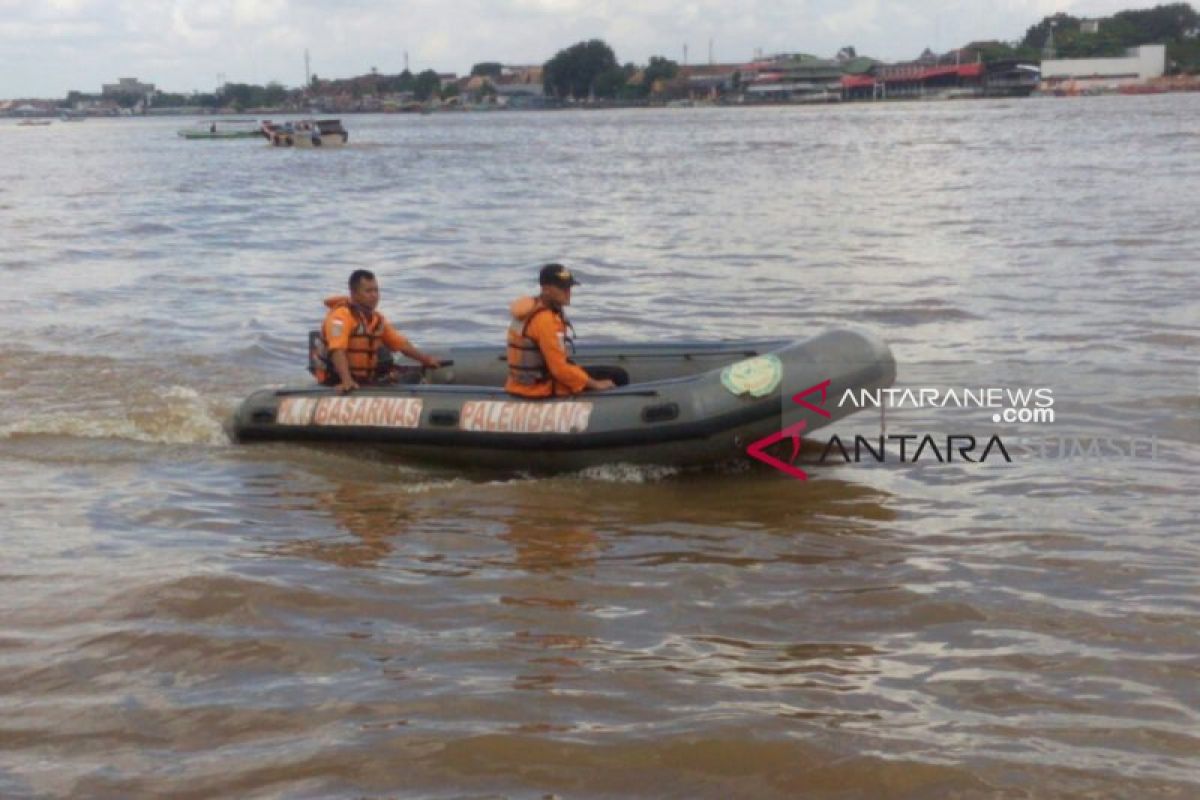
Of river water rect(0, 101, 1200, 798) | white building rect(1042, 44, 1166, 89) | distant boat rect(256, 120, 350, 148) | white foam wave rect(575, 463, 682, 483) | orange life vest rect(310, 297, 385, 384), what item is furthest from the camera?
white building rect(1042, 44, 1166, 89)

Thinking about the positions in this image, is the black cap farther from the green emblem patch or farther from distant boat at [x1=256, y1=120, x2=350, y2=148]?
distant boat at [x1=256, y1=120, x2=350, y2=148]

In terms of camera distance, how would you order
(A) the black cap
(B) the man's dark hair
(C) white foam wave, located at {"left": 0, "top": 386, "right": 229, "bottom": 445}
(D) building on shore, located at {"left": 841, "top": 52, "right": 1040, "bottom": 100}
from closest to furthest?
(A) the black cap, (B) the man's dark hair, (C) white foam wave, located at {"left": 0, "top": 386, "right": 229, "bottom": 445}, (D) building on shore, located at {"left": 841, "top": 52, "right": 1040, "bottom": 100}

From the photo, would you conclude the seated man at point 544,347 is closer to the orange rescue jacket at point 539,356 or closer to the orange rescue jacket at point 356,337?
the orange rescue jacket at point 539,356

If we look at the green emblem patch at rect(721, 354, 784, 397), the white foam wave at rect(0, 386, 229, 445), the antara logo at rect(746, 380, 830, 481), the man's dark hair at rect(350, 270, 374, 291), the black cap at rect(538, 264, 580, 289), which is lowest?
the white foam wave at rect(0, 386, 229, 445)

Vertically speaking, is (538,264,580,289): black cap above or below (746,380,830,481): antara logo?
above

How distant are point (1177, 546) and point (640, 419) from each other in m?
2.71

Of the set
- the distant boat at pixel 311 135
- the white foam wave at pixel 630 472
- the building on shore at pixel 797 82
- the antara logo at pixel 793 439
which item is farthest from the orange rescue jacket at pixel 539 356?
the building on shore at pixel 797 82

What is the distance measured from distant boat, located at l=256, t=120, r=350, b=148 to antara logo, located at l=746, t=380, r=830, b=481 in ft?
170

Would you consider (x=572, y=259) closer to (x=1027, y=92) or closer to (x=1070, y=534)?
(x=1070, y=534)

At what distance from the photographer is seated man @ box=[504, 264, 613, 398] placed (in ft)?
25.9

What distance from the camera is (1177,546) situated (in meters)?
6.66

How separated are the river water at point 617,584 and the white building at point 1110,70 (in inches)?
3976

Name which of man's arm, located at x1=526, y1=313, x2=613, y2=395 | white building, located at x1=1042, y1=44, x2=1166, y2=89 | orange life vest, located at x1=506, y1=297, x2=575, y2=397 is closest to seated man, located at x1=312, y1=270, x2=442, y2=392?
orange life vest, located at x1=506, y1=297, x2=575, y2=397

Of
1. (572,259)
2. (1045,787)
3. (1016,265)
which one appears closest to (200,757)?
(1045,787)
